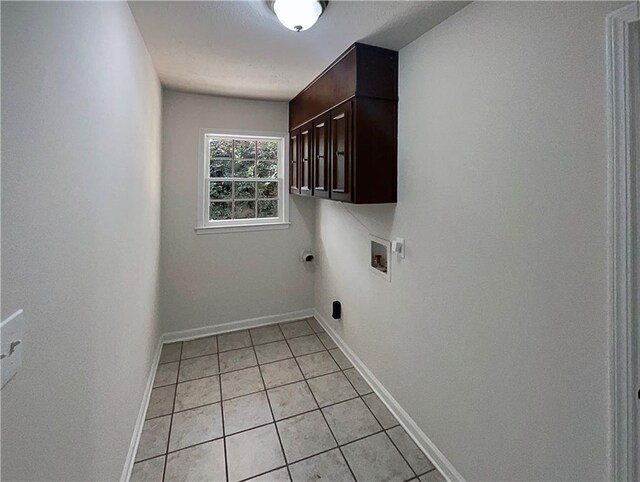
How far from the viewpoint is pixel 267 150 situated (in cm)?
347

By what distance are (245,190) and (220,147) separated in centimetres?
52

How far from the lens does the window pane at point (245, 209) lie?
3406 millimetres

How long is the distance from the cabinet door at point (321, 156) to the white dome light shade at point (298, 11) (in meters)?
0.81

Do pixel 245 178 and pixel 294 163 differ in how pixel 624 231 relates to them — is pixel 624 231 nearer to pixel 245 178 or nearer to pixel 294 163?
pixel 294 163

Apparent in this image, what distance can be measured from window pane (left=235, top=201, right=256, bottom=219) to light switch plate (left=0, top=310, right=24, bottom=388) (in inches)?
109

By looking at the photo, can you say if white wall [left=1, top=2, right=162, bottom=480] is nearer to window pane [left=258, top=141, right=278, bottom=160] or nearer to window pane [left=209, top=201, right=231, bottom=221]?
window pane [left=209, top=201, right=231, bottom=221]

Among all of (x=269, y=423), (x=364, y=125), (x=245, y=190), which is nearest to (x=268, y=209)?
(x=245, y=190)

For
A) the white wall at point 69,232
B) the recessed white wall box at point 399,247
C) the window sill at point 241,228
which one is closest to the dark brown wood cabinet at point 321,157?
Result: the recessed white wall box at point 399,247

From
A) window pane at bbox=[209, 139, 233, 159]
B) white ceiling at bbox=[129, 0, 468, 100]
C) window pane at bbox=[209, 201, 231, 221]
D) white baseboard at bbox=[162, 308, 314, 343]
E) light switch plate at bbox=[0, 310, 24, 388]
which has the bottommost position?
white baseboard at bbox=[162, 308, 314, 343]

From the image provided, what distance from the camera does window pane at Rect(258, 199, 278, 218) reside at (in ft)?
11.5

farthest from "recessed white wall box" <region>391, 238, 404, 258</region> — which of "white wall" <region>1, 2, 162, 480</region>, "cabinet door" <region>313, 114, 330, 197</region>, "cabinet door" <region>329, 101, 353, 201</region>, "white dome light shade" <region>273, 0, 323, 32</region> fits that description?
"white wall" <region>1, 2, 162, 480</region>

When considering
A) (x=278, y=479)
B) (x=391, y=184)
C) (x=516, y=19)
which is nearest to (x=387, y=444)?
(x=278, y=479)

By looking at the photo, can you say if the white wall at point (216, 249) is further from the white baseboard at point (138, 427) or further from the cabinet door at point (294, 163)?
the white baseboard at point (138, 427)

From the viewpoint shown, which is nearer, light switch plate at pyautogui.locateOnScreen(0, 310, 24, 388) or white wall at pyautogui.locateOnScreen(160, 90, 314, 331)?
light switch plate at pyautogui.locateOnScreen(0, 310, 24, 388)
